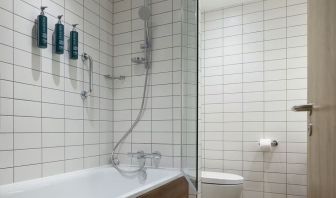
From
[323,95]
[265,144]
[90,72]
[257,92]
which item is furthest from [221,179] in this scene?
[323,95]

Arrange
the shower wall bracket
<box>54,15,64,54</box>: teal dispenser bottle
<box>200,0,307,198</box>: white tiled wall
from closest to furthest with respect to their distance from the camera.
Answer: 1. <box>54,15,64,54</box>: teal dispenser bottle
2. the shower wall bracket
3. <box>200,0,307,198</box>: white tiled wall

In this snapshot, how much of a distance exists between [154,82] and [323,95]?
1.70m

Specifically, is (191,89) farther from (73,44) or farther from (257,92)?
(257,92)

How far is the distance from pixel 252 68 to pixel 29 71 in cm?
214

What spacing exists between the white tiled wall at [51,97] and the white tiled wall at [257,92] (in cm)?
109

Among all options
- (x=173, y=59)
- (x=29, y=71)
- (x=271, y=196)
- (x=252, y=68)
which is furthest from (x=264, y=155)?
(x=29, y=71)

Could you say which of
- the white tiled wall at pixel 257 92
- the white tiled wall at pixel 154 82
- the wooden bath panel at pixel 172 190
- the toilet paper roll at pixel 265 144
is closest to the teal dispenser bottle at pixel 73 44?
the white tiled wall at pixel 154 82

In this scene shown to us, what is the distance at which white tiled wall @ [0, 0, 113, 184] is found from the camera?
1.59 m

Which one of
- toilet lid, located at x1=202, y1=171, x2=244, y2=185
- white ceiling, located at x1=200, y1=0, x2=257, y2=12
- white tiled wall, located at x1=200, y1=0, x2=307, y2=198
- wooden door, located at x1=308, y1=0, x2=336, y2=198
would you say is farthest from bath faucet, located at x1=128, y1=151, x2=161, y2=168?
white ceiling, located at x1=200, y1=0, x2=257, y2=12

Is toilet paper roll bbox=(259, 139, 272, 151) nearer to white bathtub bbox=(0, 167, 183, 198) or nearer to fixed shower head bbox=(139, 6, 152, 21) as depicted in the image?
white bathtub bbox=(0, 167, 183, 198)

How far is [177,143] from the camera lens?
7.47 feet

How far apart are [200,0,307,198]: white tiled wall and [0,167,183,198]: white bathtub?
103cm

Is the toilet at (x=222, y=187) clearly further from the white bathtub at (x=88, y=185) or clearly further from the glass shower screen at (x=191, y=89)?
the glass shower screen at (x=191, y=89)

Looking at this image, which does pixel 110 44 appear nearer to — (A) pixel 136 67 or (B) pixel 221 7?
(A) pixel 136 67
